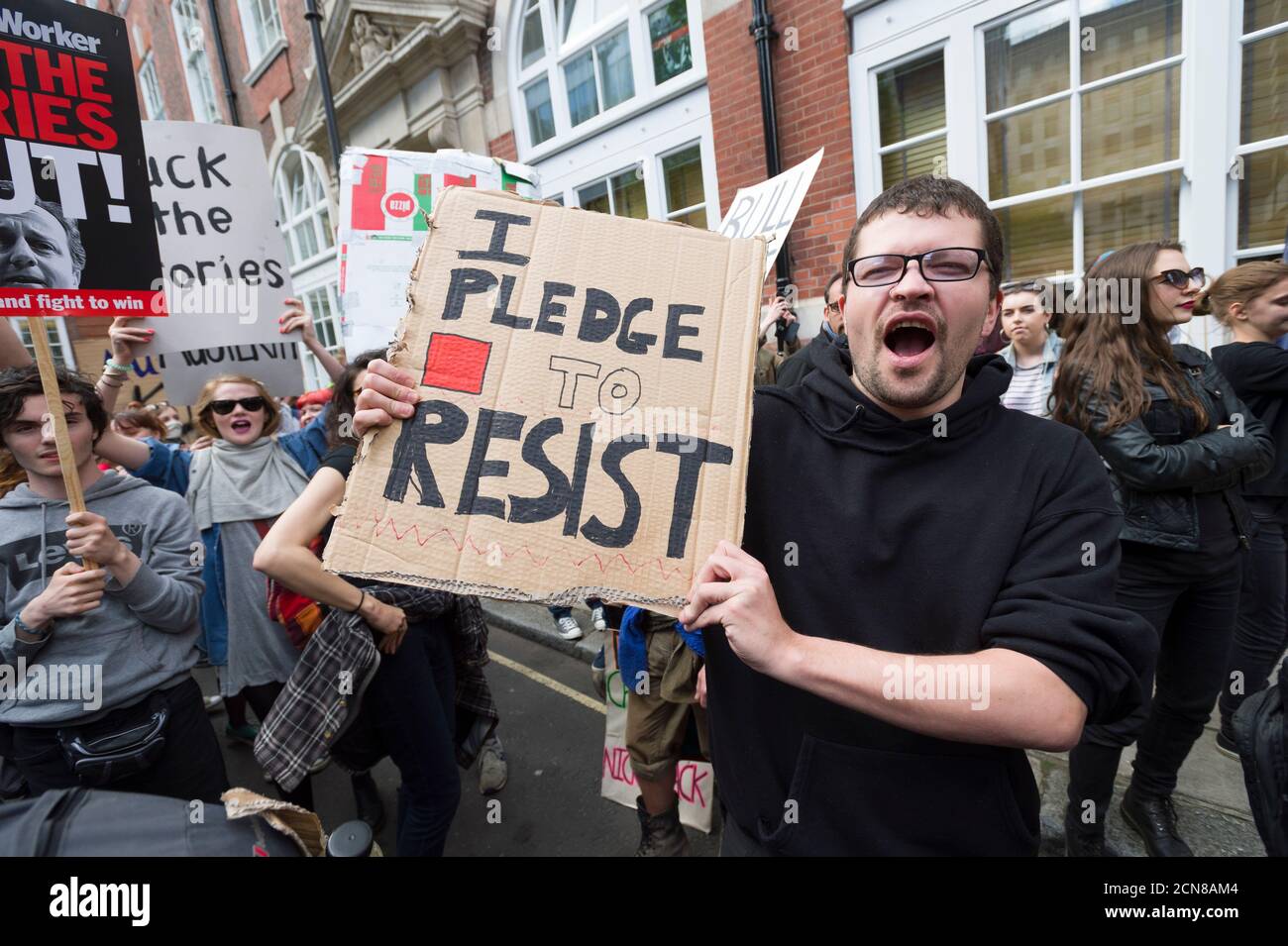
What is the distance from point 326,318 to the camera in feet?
41.6

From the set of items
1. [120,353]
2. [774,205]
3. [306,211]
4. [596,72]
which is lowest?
[120,353]

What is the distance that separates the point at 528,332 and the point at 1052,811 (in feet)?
9.41

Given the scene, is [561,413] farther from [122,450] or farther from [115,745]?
[122,450]

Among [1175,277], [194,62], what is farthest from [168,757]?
[194,62]

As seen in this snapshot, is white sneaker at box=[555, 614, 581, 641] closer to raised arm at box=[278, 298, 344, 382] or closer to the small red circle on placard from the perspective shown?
raised arm at box=[278, 298, 344, 382]

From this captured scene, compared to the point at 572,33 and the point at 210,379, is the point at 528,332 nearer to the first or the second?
the point at 210,379

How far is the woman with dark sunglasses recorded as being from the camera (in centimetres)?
281

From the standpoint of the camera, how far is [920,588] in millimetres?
1187

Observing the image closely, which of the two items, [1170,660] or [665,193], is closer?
[1170,660]

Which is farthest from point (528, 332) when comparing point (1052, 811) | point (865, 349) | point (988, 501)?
point (1052, 811)

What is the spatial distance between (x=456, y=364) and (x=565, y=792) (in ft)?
8.41

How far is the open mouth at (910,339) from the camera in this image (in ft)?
4.04

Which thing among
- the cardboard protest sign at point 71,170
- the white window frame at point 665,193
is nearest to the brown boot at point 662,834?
the cardboard protest sign at point 71,170

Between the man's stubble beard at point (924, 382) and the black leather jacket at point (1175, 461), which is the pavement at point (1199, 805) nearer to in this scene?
the black leather jacket at point (1175, 461)
